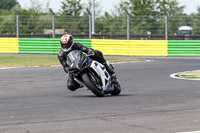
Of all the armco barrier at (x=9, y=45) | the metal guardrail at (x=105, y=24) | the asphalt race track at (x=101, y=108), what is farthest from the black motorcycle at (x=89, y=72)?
the armco barrier at (x=9, y=45)

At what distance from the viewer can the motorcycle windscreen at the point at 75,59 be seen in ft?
32.5

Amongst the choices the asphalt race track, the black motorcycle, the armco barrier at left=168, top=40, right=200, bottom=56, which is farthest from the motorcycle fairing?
the armco barrier at left=168, top=40, right=200, bottom=56

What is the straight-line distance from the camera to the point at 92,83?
10.1 metres

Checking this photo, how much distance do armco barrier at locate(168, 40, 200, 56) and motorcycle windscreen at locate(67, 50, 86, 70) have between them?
55.2ft

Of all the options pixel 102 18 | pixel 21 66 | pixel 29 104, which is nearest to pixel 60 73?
pixel 21 66

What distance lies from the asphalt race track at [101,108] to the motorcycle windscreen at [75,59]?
26.9 inches

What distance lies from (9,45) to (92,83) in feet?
62.0

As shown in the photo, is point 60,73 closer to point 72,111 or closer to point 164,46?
point 72,111

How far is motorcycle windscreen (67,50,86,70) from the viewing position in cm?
991

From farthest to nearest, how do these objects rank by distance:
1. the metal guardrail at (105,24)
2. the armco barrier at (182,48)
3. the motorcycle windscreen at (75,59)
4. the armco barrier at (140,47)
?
the metal guardrail at (105,24)
the armco barrier at (140,47)
the armco barrier at (182,48)
the motorcycle windscreen at (75,59)

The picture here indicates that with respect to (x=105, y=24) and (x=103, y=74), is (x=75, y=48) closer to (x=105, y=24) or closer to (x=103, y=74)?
(x=103, y=74)

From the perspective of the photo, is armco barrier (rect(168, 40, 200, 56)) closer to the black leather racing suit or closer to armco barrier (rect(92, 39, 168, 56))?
armco barrier (rect(92, 39, 168, 56))

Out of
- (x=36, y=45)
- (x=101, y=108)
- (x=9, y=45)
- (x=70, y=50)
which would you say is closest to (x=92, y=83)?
(x=70, y=50)

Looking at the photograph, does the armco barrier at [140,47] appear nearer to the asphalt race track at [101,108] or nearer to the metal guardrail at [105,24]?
the metal guardrail at [105,24]
